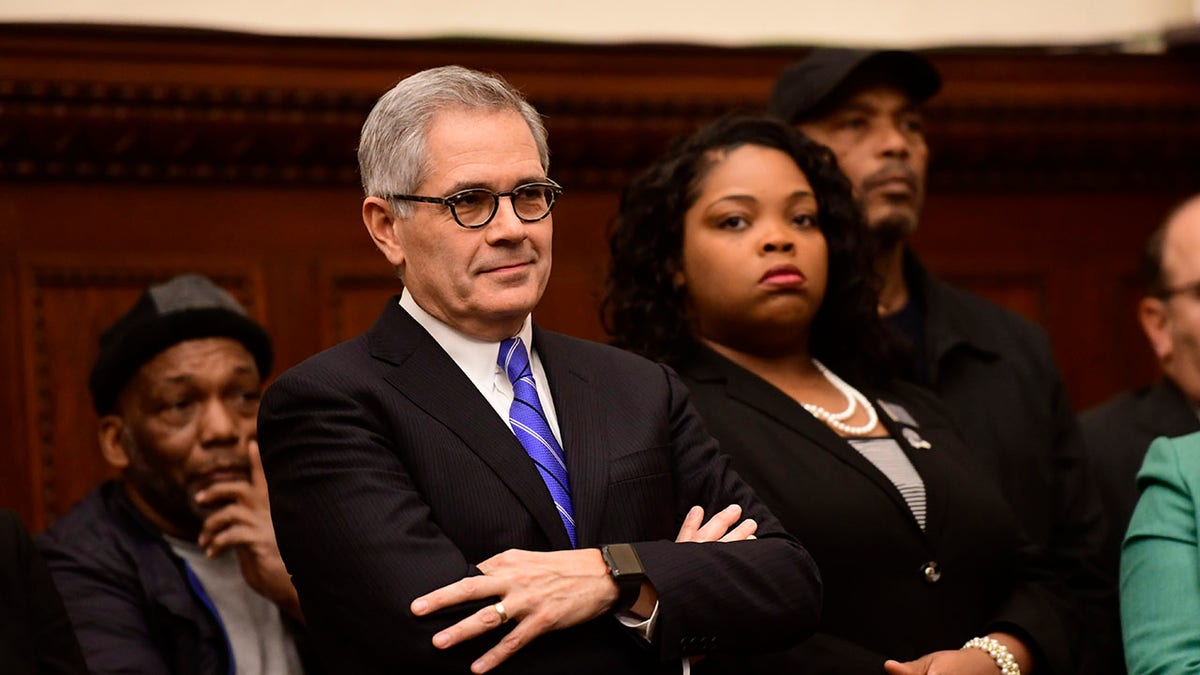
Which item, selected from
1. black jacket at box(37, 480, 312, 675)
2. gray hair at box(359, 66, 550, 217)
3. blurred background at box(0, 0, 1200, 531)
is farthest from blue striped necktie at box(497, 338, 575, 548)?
blurred background at box(0, 0, 1200, 531)

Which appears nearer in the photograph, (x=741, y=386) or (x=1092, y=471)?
(x=741, y=386)

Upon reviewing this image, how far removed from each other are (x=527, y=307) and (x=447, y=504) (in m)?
0.31

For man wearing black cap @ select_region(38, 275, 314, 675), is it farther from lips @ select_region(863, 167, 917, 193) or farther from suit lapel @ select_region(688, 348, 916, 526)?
lips @ select_region(863, 167, 917, 193)

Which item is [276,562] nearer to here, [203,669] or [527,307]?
[203,669]

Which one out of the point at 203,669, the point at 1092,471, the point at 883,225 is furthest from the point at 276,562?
the point at 1092,471

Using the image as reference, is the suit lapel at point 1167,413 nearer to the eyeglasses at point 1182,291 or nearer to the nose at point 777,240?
the eyeglasses at point 1182,291

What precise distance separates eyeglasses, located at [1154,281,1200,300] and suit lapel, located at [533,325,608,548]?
162 centimetres

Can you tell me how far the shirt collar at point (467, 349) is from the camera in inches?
99.1

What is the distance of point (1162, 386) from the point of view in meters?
3.78

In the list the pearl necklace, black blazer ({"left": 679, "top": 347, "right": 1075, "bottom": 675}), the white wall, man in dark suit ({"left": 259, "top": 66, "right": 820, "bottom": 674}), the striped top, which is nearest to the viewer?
man in dark suit ({"left": 259, "top": 66, "right": 820, "bottom": 674})

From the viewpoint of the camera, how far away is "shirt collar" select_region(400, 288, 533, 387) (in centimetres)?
252

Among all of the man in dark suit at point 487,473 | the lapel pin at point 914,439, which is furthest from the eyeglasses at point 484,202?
the lapel pin at point 914,439

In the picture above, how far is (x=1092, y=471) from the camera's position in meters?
3.63

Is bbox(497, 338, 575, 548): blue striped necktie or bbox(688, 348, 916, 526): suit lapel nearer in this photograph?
bbox(497, 338, 575, 548): blue striped necktie
